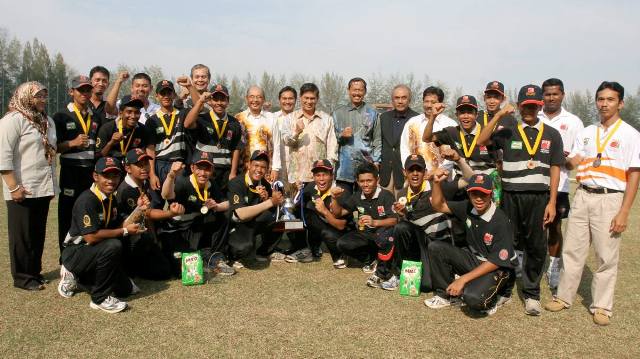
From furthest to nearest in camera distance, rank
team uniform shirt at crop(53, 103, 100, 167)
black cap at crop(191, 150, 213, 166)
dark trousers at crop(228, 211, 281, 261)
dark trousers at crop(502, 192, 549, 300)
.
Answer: dark trousers at crop(228, 211, 281, 261), black cap at crop(191, 150, 213, 166), team uniform shirt at crop(53, 103, 100, 167), dark trousers at crop(502, 192, 549, 300)

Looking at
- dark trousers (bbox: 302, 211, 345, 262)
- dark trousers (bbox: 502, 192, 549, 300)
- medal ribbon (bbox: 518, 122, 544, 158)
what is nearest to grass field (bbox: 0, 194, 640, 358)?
dark trousers (bbox: 502, 192, 549, 300)

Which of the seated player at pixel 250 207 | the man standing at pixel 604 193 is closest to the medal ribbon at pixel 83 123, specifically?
the seated player at pixel 250 207

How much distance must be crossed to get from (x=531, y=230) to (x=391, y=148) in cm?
259

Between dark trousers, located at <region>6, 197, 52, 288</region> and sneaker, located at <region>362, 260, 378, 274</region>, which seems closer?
dark trousers, located at <region>6, 197, 52, 288</region>

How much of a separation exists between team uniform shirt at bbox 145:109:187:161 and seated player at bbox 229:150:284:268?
3.06 ft

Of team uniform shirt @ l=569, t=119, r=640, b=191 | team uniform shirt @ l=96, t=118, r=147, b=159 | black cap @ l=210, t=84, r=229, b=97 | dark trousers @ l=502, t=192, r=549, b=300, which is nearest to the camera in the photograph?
team uniform shirt @ l=569, t=119, r=640, b=191

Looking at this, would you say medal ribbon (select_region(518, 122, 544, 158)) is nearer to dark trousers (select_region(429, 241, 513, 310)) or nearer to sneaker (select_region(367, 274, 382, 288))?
dark trousers (select_region(429, 241, 513, 310))

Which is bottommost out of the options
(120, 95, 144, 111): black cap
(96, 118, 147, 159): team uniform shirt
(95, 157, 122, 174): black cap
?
(95, 157, 122, 174): black cap

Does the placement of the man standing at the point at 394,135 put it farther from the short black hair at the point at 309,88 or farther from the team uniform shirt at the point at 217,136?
the team uniform shirt at the point at 217,136

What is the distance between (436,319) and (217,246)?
10.7 ft

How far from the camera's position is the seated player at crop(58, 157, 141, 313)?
514 cm

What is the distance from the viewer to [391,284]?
596 cm

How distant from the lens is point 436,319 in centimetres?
501

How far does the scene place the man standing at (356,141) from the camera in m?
7.45
